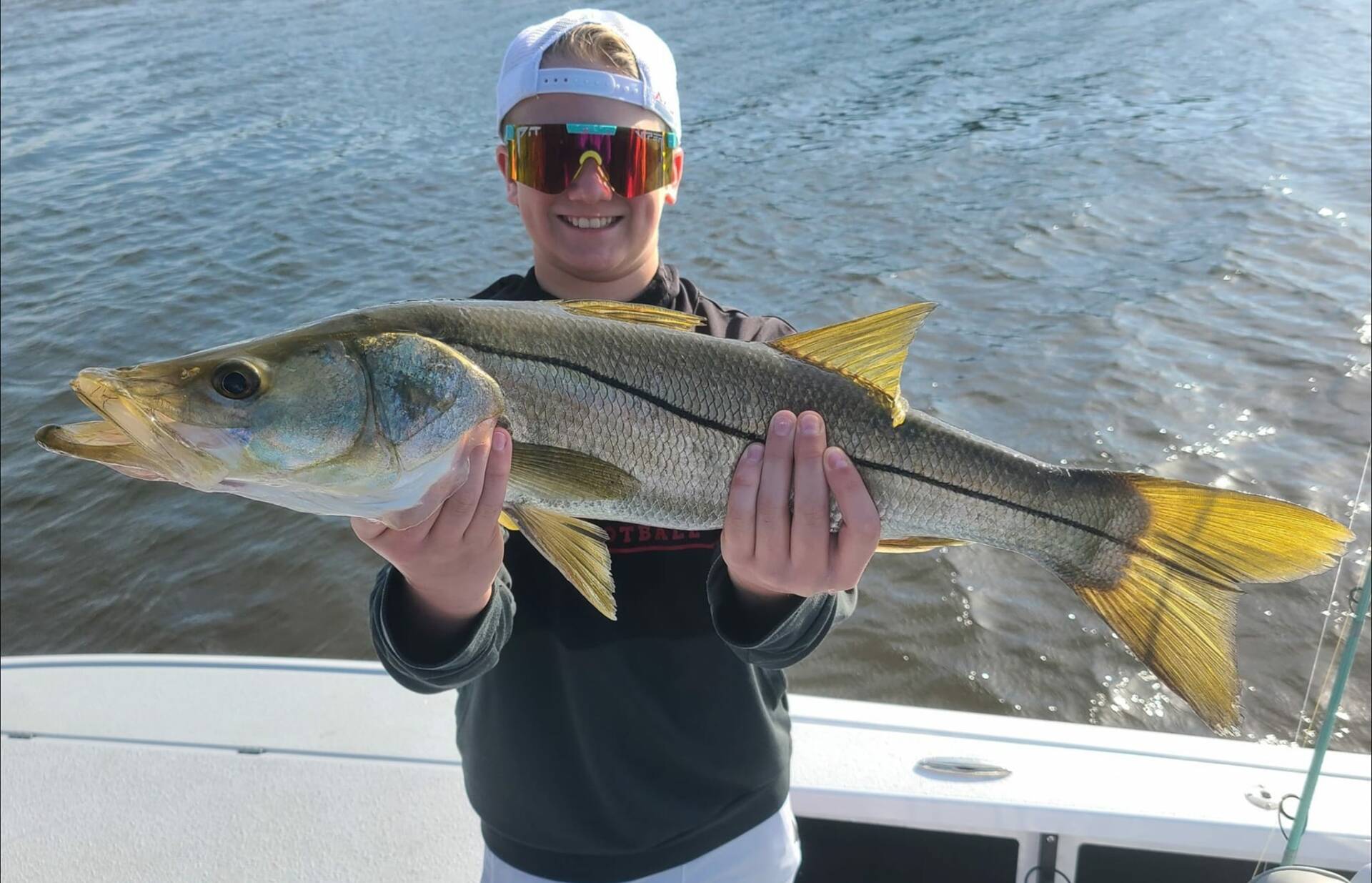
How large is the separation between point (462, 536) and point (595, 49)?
1.48m

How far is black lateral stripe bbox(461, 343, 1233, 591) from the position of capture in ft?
6.76

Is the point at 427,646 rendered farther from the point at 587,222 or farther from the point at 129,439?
the point at 587,222

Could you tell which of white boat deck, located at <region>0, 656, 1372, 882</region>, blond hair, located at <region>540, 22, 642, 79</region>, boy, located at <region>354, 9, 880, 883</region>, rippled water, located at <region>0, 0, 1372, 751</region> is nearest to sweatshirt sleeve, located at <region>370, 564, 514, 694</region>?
boy, located at <region>354, 9, 880, 883</region>

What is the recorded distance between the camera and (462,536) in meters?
2.03

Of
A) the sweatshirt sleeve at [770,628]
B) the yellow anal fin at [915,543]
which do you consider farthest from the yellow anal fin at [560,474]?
the yellow anal fin at [915,543]

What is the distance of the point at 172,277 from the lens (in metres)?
10.7

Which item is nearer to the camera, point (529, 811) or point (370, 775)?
point (529, 811)

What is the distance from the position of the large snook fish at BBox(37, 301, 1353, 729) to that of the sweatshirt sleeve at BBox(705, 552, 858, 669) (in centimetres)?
22

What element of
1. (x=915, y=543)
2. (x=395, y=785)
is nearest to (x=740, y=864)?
(x=915, y=543)

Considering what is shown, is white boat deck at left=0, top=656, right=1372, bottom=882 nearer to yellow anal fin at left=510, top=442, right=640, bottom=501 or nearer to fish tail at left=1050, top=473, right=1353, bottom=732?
fish tail at left=1050, top=473, right=1353, bottom=732

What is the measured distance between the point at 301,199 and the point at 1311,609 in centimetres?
1211

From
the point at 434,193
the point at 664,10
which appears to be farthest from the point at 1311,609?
the point at 664,10

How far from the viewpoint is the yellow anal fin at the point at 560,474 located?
204 cm

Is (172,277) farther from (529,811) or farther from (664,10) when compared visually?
(664,10)
